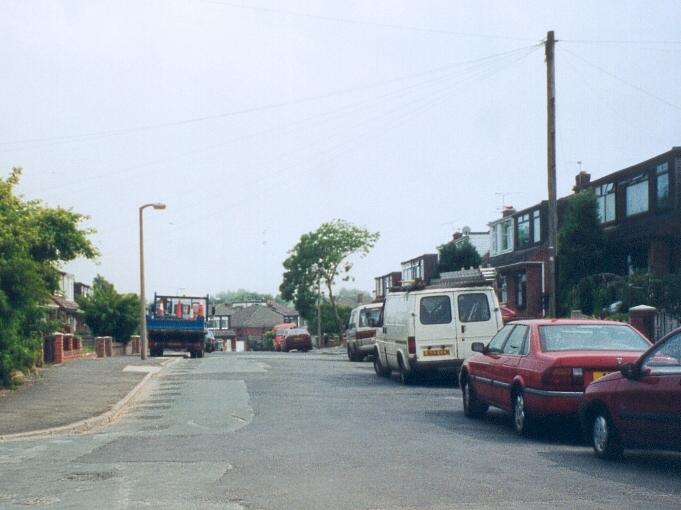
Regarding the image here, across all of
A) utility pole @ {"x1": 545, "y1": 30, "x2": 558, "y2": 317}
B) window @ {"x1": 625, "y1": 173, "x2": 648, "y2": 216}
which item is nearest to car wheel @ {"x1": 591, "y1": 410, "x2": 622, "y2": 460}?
utility pole @ {"x1": 545, "y1": 30, "x2": 558, "y2": 317}

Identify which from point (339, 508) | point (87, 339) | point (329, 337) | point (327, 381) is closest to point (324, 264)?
point (329, 337)

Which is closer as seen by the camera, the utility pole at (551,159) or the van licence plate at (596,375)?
the van licence plate at (596,375)

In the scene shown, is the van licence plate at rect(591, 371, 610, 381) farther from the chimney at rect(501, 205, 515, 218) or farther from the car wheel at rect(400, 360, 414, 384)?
the chimney at rect(501, 205, 515, 218)

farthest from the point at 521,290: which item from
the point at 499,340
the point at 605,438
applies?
the point at 605,438

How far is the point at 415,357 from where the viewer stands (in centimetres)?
2128

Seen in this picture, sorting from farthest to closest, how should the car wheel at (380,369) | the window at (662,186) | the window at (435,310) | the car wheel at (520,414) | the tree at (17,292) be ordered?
1. the window at (662,186)
2. the car wheel at (380,369)
3. the window at (435,310)
4. the tree at (17,292)
5. the car wheel at (520,414)

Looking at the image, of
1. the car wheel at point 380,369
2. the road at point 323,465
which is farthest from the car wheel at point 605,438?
the car wheel at point 380,369

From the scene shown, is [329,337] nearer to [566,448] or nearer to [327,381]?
[327,381]

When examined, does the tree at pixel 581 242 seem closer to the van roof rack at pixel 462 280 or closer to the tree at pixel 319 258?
the van roof rack at pixel 462 280

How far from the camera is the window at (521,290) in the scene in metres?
50.6

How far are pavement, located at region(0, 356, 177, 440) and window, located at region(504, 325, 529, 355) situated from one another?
6380 mm

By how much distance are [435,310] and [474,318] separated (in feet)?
2.79

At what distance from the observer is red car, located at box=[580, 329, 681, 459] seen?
368 inches

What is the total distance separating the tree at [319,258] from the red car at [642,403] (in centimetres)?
7013
